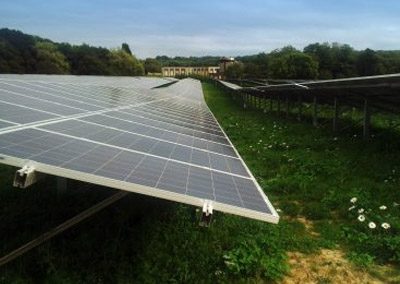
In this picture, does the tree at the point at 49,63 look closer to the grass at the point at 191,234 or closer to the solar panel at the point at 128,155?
the grass at the point at 191,234

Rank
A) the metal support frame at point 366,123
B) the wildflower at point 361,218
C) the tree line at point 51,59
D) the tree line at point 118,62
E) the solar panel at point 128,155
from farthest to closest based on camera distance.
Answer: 1. the tree line at point 118,62
2. the tree line at point 51,59
3. the metal support frame at point 366,123
4. the wildflower at point 361,218
5. the solar panel at point 128,155

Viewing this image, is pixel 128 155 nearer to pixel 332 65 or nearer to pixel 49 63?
pixel 49 63

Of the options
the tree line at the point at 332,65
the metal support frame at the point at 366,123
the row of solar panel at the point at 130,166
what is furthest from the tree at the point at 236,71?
the row of solar panel at the point at 130,166

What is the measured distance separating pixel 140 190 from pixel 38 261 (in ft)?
7.06

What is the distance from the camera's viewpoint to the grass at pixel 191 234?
22.5ft

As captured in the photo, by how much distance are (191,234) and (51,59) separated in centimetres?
9344

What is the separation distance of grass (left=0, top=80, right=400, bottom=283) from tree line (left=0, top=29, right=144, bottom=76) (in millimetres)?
77640

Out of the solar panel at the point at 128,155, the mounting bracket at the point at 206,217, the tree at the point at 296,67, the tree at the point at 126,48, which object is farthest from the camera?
the tree at the point at 126,48

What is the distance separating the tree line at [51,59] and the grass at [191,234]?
255ft

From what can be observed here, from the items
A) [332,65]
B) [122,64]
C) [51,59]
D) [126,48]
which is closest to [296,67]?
[332,65]

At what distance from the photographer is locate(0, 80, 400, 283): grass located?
6.86 m

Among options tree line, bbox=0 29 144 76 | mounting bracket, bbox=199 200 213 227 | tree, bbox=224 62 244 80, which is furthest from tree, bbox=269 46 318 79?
mounting bracket, bbox=199 200 213 227

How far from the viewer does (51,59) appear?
96.1 m

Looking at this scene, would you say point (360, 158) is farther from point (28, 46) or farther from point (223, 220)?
point (28, 46)
